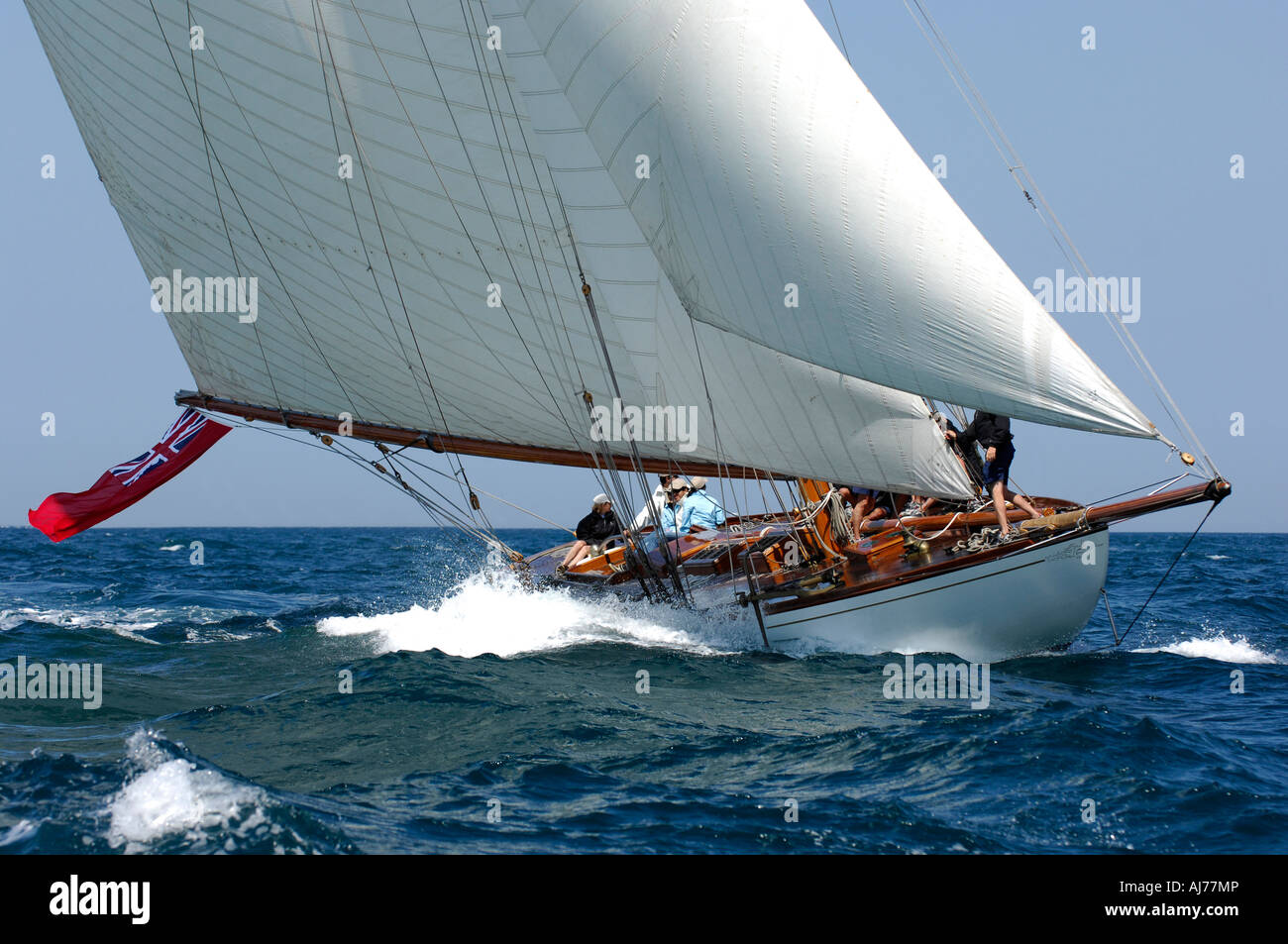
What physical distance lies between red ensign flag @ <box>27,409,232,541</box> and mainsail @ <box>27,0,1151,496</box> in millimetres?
630

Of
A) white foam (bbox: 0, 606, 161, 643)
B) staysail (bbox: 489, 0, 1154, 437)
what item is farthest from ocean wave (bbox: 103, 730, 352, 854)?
white foam (bbox: 0, 606, 161, 643)

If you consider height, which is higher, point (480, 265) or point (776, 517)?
point (480, 265)

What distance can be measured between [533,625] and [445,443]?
2.52 metres

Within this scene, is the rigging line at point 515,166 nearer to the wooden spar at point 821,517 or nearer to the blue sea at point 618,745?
the wooden spar at point 821,517

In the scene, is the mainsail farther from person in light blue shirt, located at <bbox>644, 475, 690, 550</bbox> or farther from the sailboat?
person in light blue shirt, located at <bbox>644, 475, 690, 550</bbox>

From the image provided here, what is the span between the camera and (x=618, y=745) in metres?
7.37

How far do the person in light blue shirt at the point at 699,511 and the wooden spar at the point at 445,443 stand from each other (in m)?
1.94

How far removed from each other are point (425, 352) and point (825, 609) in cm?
563

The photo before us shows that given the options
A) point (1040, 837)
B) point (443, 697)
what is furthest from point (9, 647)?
point (1040, 837)

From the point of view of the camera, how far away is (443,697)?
870 cm

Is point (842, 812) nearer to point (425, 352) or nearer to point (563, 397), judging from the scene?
point (563, 397)

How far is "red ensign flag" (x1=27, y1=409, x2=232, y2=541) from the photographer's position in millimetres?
12875

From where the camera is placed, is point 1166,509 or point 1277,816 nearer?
point 1277,816

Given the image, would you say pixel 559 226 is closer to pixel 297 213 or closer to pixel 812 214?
pixel 297 213
